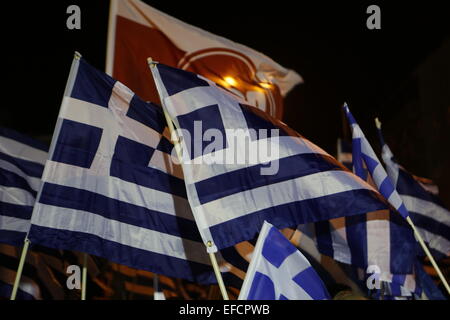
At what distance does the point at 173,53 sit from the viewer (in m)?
7.62

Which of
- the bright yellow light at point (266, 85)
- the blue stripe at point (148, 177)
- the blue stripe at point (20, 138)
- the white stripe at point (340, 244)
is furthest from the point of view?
the bright yellow light at point (266, 85)

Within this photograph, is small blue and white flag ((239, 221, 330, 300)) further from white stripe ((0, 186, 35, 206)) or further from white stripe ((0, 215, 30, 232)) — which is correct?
white stripe ((0, 186, 35, 206))

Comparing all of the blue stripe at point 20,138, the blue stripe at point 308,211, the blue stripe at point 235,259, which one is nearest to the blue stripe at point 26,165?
the blue stripe at point 20,138

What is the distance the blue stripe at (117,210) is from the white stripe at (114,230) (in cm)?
4

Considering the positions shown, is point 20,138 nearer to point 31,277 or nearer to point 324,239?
point 31,277

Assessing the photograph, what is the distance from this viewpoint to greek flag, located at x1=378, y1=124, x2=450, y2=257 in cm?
684

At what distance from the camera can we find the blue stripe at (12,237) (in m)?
5.79

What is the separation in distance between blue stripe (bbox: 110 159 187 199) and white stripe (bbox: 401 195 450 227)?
3240 millimetres

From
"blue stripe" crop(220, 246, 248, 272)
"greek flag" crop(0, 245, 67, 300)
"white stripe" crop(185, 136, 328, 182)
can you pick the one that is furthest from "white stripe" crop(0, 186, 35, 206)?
"white stripe" crop(185, 136, 328, 182)

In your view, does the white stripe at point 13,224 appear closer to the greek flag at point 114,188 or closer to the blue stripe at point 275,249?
the greek flag at point 114,188

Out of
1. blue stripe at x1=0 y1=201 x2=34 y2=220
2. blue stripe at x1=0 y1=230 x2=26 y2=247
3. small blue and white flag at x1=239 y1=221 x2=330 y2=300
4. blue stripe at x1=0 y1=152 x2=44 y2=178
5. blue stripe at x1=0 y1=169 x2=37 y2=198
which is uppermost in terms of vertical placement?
blue stripe at x1=0 y1=152 x2=44 y2=178

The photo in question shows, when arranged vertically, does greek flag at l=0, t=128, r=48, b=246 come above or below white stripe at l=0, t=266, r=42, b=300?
above

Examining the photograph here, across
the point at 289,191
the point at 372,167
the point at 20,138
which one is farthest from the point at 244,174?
the point at 20,138
